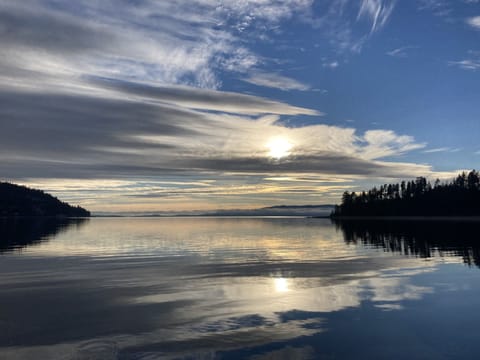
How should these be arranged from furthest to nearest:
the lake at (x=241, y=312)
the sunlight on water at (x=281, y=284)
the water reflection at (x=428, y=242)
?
1. the water reflection at (x=428, y=242)
2. the sunlight on water at (x=281, y=284)
3. the lake at (x=241, y=312)

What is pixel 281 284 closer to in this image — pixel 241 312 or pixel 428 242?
pixel 241 312

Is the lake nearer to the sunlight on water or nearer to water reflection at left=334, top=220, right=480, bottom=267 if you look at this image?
the sunlight on water

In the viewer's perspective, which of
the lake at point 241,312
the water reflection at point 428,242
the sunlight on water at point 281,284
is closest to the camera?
the lake at point 241,312

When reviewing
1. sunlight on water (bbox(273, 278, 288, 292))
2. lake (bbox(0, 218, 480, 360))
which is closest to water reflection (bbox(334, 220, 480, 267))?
lake (bbox(0, 218, 480, 360))

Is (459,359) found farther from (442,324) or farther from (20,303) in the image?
(20,303)

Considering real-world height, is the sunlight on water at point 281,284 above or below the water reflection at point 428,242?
above

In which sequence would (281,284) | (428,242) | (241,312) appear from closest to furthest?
(241,312) < (281,284) < (428,242)

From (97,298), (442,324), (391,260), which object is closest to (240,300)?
(97,298)

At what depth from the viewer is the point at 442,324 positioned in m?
17.7

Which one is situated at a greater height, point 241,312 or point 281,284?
point 241,312

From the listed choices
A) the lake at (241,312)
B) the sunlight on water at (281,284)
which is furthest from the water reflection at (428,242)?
the sunlight on water at (281,284)

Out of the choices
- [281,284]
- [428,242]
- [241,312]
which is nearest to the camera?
[241,312]

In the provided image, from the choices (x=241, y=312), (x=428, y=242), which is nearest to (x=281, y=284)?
(x=241, y=312)

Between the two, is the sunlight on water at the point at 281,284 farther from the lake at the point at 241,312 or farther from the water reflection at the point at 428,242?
the water reflection at the point at 428,242
